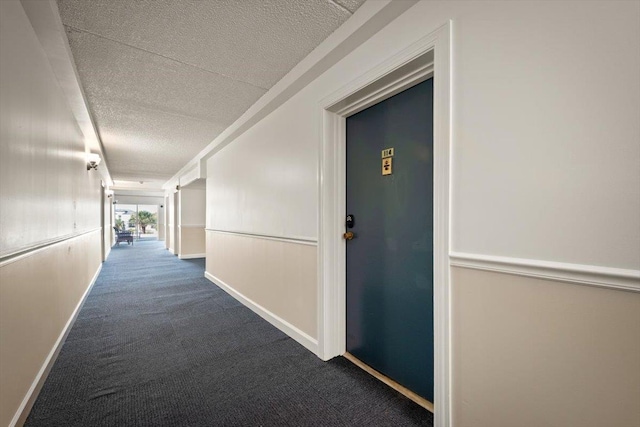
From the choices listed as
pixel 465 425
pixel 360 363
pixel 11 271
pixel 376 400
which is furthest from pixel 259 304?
pixel 465 425

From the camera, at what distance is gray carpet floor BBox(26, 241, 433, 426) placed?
1573mm

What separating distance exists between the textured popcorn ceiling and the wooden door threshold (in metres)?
2.45

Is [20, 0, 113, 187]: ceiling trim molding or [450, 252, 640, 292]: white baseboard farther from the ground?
[20, 0, 113, 187]: ceiling trim molding

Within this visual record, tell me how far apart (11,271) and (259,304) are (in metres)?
2.17

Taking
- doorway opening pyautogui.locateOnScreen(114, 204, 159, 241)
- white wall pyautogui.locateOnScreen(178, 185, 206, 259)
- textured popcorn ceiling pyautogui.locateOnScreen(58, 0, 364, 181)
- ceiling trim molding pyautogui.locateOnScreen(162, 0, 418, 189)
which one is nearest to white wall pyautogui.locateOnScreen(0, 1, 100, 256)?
textured popcorn ceiling pyautogui.locateOnScreen(58, 0, 364, 181)

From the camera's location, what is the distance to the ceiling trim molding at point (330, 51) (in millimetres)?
1581

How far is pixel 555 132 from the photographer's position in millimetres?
1032

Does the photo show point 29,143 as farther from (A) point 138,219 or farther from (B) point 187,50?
(A) point 138,219

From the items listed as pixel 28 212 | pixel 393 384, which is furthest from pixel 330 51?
pixel 393 384

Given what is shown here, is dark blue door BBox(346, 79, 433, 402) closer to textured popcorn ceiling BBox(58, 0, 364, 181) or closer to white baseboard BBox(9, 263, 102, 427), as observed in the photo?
textured popcorn ceiling BBox(58, 0, 364, 181)

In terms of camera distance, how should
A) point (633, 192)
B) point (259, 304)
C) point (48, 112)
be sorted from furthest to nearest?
point (259, 304) → point (48, 112) → point (633, 192)

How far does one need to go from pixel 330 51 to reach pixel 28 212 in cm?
220

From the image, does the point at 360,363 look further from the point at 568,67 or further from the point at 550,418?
the point at 568,67

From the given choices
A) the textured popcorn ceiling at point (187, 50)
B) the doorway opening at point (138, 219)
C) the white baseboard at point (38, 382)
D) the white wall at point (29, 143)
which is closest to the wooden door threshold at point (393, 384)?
the white baseboard at point (38, 382)
